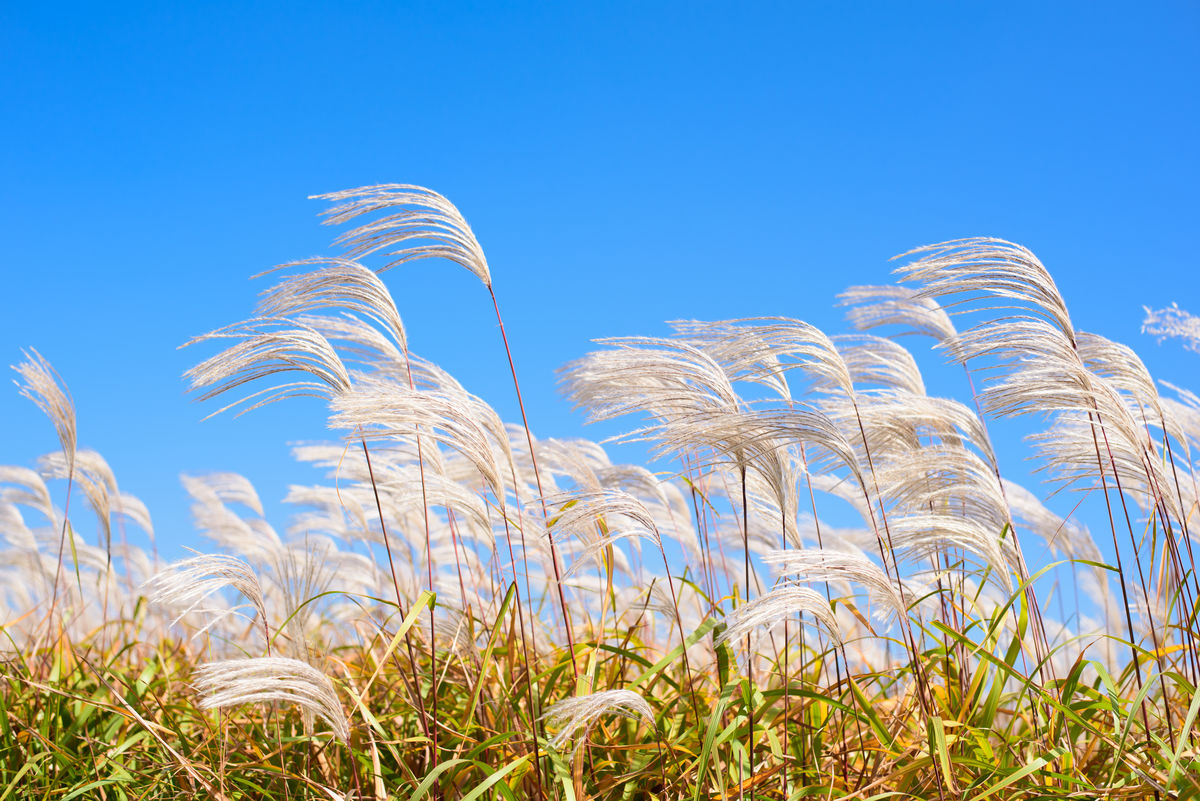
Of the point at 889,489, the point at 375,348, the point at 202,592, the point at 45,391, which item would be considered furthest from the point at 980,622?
the point at 45,391

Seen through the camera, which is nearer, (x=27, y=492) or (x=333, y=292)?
(x=333, y=292)

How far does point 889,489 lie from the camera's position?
277cm

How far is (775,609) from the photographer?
1.75 m

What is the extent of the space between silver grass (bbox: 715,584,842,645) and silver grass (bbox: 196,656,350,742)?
908mm

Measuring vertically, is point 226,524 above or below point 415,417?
above

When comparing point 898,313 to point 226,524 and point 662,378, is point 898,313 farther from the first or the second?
point 226,524

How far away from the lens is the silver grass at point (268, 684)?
184 centimetres

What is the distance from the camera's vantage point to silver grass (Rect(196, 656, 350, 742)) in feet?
6.03

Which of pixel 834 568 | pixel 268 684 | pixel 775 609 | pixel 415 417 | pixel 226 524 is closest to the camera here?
pixel 775 609

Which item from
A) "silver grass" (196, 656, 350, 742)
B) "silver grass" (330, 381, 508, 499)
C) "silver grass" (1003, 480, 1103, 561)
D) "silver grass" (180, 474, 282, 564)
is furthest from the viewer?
"silver grass" (180, 474, 282, 564)

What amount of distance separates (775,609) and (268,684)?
1.10m

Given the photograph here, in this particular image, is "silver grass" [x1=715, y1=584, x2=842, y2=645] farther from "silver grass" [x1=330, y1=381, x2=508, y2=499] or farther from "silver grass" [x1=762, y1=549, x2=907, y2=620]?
"silver grass" [x1=330, y1=381, x2=508, y2=499]

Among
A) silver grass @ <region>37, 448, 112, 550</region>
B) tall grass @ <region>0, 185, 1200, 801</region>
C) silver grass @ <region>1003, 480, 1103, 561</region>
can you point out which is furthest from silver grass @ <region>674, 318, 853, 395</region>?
silver grass @ <region>37, 448, 112, 550</region>

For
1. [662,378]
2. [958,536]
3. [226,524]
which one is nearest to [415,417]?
[662,378]
